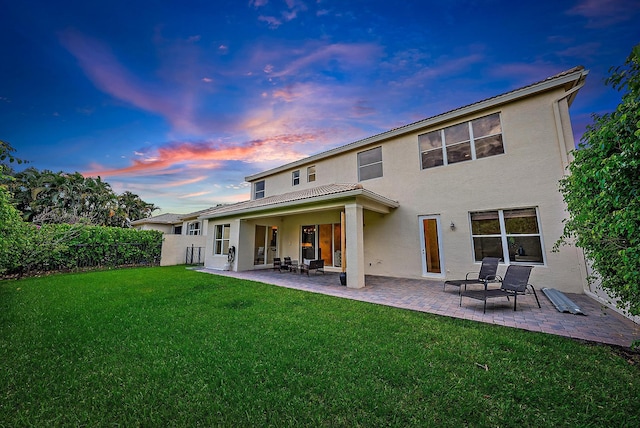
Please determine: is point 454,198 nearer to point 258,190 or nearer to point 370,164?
point 370,164

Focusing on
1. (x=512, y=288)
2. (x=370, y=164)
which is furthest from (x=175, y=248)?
(x=512, y=288)

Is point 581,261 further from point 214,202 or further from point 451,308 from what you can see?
point 214,202

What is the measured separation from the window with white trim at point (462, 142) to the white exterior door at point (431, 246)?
7.81ft

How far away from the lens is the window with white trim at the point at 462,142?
28.0 ft

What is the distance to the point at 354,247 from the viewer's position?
7.99 metres

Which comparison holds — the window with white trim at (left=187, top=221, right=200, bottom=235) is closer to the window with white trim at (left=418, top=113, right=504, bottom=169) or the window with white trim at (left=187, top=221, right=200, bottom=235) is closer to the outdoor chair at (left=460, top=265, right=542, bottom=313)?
the window with white trim at (left=418, top=113, right=504, bottom=169)

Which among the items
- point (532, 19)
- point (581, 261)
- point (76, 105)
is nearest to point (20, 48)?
point (76, 105)

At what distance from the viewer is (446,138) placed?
9492mm

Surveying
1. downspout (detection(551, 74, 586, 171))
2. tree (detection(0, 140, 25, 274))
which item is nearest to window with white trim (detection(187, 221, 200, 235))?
tree (detection(0, 140, 25, 274))

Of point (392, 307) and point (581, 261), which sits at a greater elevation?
point (581, 261)

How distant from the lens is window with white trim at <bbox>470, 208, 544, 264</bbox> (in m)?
7.62

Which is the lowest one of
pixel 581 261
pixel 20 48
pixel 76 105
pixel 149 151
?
pixel 581 261

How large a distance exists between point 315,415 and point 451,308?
4692 millimetres

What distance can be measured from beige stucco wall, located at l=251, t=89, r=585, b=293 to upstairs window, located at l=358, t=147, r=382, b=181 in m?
0.28
